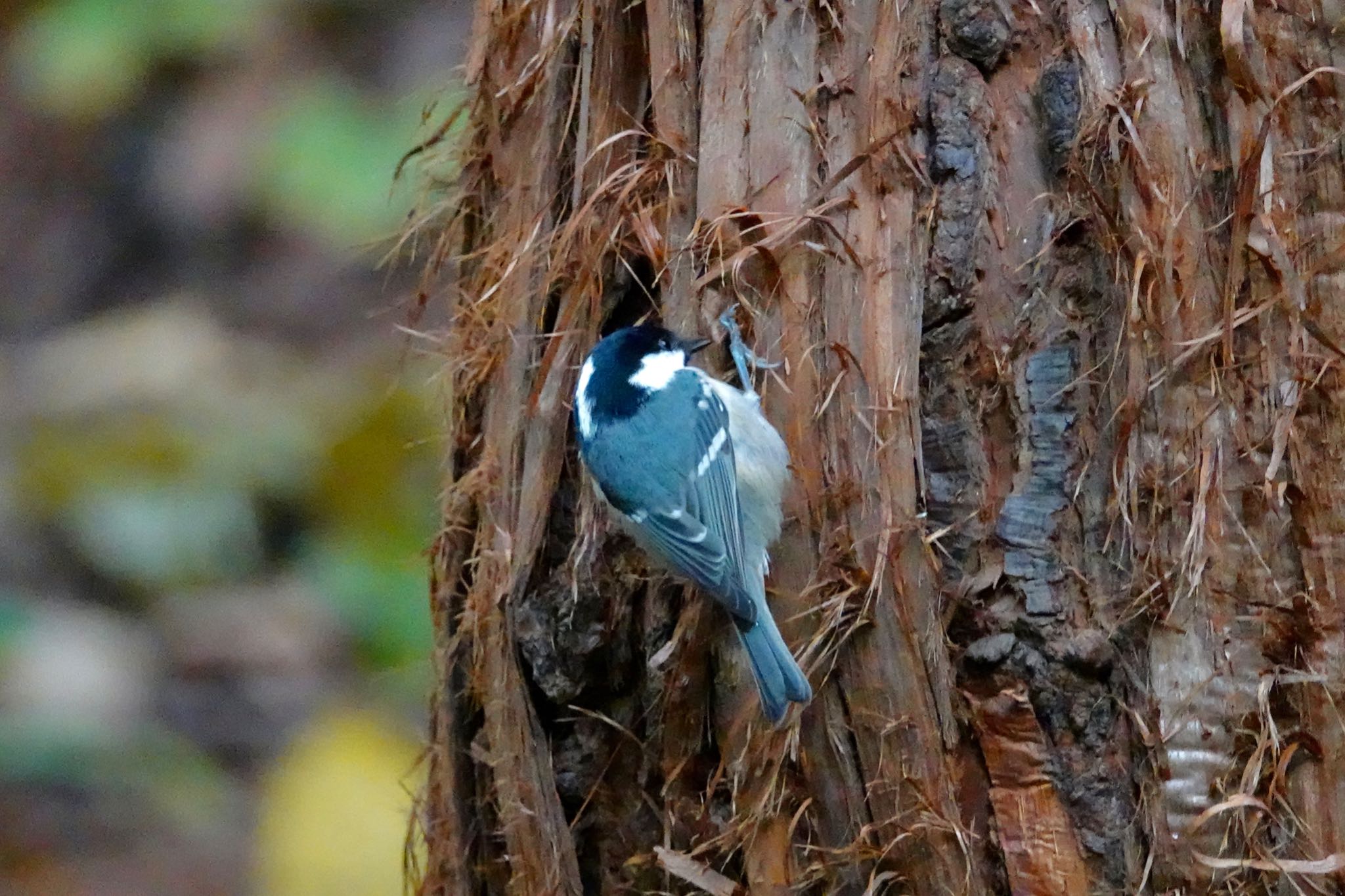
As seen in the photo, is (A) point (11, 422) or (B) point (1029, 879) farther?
(A) point (11, 422)

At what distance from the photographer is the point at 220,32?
5781 millimetres

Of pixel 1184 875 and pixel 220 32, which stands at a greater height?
pixel 220 32

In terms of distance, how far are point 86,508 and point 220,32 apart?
83.0 inches

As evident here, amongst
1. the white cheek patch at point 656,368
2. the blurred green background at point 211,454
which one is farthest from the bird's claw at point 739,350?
the blurred green background at point 211,454

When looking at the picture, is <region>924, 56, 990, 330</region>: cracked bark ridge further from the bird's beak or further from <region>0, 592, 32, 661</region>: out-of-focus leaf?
<region>0, 592, 32, 661</region>: out-of-focus leaf

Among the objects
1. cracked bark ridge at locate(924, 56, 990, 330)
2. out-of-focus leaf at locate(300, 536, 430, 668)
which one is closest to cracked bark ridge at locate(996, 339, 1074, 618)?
cracked bark ridge at locate(924, 56, 990, 330)

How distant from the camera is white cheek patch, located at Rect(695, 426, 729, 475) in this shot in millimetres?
2340

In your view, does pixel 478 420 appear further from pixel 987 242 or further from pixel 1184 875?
pixel 1184 875

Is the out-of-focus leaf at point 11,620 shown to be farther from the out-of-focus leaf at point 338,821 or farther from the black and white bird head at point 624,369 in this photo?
the black and white bird head at point 624,369

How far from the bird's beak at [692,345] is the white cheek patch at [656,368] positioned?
0.02m

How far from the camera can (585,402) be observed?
7.19 ft

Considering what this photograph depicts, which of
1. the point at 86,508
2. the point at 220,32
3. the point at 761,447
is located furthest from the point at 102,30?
the point at 761,447

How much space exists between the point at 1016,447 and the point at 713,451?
0.59 m

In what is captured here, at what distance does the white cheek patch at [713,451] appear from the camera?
2340 mm
